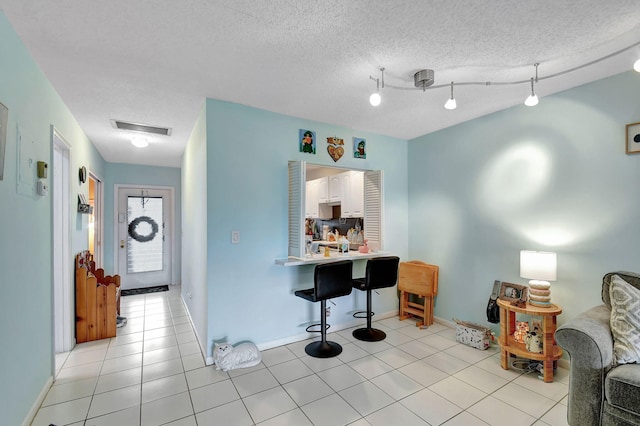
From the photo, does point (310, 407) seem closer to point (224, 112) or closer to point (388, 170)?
point (224, 112)

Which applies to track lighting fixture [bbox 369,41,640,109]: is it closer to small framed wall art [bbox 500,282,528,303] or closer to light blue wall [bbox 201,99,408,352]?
light blue wall [bbox 201,99,408,352]

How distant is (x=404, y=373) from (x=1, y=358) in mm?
2773

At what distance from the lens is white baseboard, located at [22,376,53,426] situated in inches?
76.2

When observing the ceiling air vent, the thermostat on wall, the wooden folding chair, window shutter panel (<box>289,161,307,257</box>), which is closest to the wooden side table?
the wooden folding chair

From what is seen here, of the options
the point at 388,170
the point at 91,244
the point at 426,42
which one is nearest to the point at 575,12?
the point at 426,42

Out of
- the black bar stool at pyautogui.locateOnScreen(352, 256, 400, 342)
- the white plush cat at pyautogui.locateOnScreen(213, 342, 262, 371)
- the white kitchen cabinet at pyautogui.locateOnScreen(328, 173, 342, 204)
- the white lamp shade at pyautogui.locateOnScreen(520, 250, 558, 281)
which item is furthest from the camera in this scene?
the white kitchen cabinet at pyautogui.locateOnScreen(328, 173, 342, 204)

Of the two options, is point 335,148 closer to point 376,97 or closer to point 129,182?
point 376,97

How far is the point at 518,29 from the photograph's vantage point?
5.97ft

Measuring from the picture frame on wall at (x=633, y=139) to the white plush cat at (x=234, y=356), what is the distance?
3638 mm

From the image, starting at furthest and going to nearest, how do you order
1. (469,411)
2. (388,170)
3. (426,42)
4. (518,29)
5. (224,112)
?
1. (388,170)
2. (224,112)
3. (469,411)
4. (426,42)
5. (518,29)

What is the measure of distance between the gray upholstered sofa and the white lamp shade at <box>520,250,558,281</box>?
2.17ft

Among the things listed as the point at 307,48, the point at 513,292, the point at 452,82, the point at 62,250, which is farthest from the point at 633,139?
the point at 62,250

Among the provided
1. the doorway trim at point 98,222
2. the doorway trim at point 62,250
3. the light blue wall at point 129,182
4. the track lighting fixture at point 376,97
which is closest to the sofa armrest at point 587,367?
the track lighting fixture at point 376,97

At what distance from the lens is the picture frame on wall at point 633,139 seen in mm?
2305
